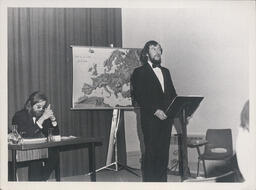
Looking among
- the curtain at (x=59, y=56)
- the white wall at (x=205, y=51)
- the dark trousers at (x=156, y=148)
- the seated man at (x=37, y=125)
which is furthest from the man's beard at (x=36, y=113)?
the white wall at (x=205, y=51)

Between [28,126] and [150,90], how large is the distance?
132 cm

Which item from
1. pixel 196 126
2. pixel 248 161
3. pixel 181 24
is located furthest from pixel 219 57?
pixel 248 161

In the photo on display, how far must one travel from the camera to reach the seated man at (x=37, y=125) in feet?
12.8

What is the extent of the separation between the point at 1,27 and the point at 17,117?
3.07ft

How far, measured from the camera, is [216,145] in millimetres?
3812

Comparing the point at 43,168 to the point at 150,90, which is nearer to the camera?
the point at 43,168

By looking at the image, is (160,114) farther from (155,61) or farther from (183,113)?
(155,61)

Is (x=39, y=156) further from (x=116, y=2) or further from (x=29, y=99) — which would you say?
(x=116, y=2)

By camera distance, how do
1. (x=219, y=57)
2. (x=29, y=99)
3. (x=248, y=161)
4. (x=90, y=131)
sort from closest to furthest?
(x=248, y=161) → (x=219, y=57) → (x=29, y=99) → (x=90, y=131)

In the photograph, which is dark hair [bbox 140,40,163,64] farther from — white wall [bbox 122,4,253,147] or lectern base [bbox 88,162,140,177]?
lectern base [bbox 88,162,140,177]

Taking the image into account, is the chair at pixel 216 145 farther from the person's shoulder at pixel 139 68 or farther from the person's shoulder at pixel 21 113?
the person's shoulder at pixel 21 113

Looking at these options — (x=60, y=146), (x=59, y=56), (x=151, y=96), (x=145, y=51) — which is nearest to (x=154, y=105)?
(x=151, y=96)

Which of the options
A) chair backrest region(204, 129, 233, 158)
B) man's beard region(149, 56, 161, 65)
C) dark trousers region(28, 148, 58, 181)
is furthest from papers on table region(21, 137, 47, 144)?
chair backrest region(204, 129, 233, 158)

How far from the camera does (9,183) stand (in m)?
3.65
